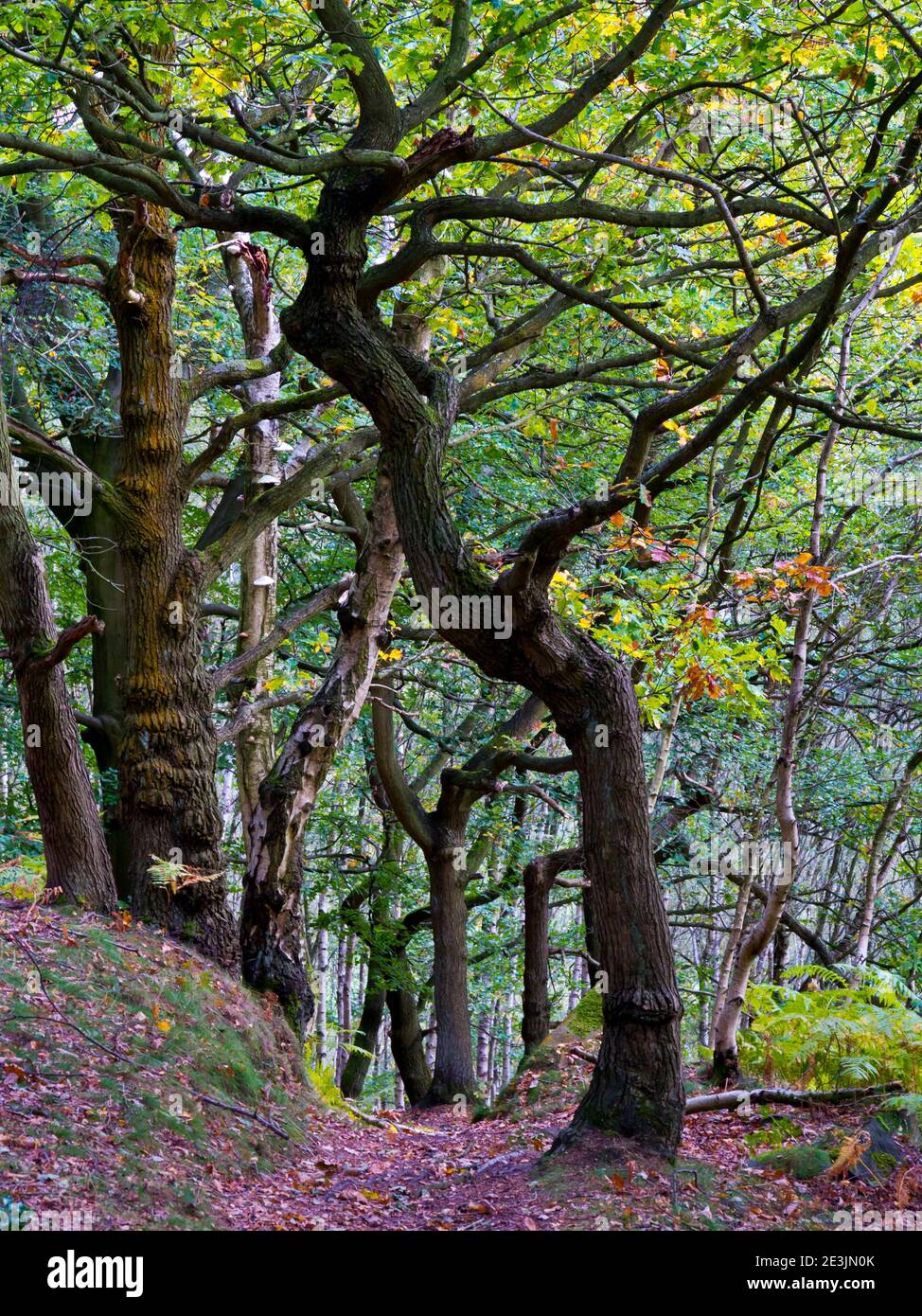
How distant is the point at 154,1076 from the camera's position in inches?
246

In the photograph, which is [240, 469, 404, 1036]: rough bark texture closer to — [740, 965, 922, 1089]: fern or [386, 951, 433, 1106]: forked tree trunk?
[740, 965, 922, 1089]: fern

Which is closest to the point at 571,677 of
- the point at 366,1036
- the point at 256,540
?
the point at 256,540

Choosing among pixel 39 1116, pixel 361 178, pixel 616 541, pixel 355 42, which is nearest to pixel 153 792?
pixel 39 1116

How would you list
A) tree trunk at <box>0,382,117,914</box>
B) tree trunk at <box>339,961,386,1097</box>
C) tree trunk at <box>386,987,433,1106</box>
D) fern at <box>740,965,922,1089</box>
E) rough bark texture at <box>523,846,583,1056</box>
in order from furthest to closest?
1. tree trunk at <box>339,961,386,1097</box>
2. tree trunk at <box>386,987,433,1106</box>
3. rough bark texture at <box>523,846,583,1056</box>
4. tree trunk at <box>0,382,117,914</box>
5. fern at <box>740,965,922,1089</box>

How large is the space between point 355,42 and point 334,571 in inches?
360

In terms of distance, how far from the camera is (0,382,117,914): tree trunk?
24.6 ft

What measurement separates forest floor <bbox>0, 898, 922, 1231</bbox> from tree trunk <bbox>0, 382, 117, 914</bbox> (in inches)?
14.4

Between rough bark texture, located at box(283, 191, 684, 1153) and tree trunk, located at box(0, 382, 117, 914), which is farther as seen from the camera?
tree trunk, located at box(0, 382, 117, 914)

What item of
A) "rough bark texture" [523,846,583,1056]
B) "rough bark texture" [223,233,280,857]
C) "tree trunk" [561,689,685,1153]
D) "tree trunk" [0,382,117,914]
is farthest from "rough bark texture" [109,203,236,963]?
"rough bark texture" [523,846,583,1056]

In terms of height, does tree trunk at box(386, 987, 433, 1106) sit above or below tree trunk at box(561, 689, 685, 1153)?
below

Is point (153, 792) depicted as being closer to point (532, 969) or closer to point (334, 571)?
point (532, 969)

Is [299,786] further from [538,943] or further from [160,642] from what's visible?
[538,943]

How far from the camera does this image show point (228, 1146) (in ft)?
20.6
